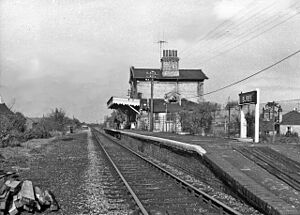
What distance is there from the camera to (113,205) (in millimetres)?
8641

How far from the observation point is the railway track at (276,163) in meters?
9.59

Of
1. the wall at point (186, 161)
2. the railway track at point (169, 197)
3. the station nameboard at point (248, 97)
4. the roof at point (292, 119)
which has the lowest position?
the railway track at point (169, 197)

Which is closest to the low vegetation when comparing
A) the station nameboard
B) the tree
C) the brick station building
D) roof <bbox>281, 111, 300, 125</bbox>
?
the tree

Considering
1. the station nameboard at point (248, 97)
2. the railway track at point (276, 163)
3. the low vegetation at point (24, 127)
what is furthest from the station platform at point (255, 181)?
the low vegetation at point (24, 127)

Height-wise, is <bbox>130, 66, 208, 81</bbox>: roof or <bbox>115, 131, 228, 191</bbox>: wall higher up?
<bbox>130, 66, 208, 81</bbox>: roof

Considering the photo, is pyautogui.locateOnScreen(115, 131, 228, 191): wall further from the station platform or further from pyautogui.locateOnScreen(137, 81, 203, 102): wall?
pyautogui.locateOnScreen(137, 81, 203, 102): wall

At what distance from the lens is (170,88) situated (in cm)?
8325

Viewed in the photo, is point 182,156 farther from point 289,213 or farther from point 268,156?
point 289,213

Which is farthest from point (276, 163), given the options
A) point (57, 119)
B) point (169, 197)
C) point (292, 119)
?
point (57, 119)

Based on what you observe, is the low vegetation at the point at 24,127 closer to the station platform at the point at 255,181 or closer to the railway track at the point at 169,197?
the railway track at the point at 169,197

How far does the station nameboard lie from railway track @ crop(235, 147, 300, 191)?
450cm

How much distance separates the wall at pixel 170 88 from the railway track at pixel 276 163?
68675mm

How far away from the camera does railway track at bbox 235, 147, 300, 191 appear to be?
9586 millimetres

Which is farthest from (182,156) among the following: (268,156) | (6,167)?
(6,167)
